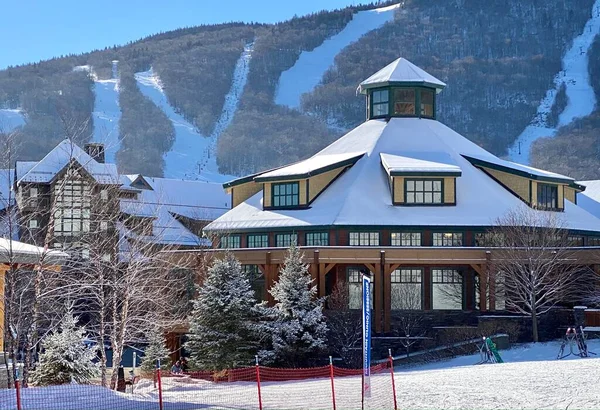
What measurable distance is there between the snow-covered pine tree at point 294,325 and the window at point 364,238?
853 centimetres

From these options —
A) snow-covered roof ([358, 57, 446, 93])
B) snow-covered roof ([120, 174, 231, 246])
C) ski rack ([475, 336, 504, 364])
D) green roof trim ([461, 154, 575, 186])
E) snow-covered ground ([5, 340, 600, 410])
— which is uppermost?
snow-covered roof ([358, 57, 446, 93])

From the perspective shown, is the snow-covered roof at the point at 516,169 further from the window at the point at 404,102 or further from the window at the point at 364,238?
the window at the point at 364,238

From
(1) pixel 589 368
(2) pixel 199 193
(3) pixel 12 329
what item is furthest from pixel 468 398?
(2) pixel 199 193

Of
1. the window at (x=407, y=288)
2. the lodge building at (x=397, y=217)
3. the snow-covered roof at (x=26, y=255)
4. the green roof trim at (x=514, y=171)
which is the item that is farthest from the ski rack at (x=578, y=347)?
the snow-covered roof at (x=26, y=255)

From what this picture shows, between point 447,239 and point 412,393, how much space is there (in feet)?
88.0

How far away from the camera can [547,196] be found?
57312 mm

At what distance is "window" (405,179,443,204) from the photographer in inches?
2127

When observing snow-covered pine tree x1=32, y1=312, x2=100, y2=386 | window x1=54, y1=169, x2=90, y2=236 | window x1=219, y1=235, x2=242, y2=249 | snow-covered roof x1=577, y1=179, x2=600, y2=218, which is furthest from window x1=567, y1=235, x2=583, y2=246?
snow-covered pine tree x1=32, y1=312, x2=100, y2=386

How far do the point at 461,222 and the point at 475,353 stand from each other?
9.98m

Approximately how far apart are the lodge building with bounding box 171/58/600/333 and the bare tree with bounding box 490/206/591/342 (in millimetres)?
849

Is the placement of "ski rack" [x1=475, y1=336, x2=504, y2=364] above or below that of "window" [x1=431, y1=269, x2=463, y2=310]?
below

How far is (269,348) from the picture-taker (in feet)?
142

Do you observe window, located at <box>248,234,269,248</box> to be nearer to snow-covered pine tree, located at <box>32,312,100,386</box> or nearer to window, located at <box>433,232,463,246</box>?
window, located at <box>433,232,463,246</box>

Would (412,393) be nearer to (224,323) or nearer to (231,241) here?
(224,323)
